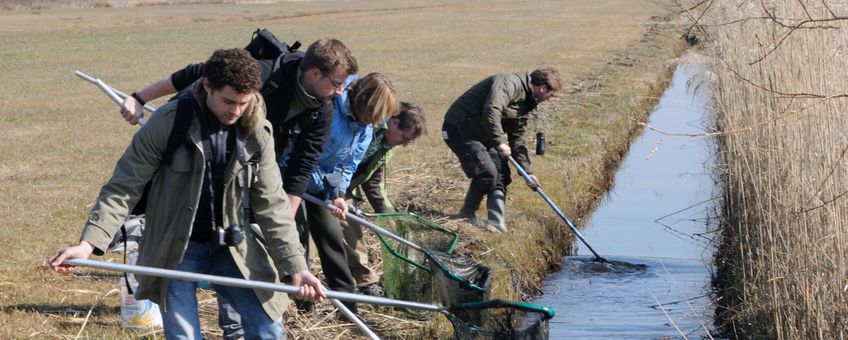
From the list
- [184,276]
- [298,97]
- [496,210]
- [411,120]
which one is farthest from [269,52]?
[496,210]

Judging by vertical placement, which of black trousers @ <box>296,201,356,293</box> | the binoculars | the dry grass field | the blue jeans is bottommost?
the dry grass field

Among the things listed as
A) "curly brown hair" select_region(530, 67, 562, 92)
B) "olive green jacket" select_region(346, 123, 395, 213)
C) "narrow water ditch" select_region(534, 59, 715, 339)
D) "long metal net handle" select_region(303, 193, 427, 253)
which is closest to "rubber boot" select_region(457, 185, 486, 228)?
"narrow water ditch" select_region(534, 59, 715, 339)

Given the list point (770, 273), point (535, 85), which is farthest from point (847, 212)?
point (535, 85)

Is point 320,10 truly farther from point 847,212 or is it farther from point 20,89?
point 847,212

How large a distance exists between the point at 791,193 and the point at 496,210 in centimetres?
303

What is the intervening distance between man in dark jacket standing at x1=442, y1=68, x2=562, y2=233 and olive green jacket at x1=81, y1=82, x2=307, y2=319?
171 inches

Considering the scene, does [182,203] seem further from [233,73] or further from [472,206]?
[472,206]

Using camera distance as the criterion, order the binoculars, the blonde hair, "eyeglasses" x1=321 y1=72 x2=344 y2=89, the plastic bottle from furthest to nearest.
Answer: the blonde hair
the plastic bottle
"eyeglasses" x1=321 y1=72 x2=344 y2=89
the binoculars

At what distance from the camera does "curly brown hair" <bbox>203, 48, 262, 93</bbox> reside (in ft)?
14.1

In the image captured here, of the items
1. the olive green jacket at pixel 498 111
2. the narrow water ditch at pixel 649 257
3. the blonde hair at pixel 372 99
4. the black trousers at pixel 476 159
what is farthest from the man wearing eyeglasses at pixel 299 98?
the black trousers at pixel 476 159

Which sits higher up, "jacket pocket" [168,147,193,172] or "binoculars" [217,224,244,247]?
"jacket pocket" [168,147,193,172]

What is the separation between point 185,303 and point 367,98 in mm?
1949

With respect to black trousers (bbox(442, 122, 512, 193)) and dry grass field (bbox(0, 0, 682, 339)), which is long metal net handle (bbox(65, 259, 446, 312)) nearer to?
dry grass field (bbox(0, 0, 682, 339))

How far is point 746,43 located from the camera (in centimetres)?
1012
